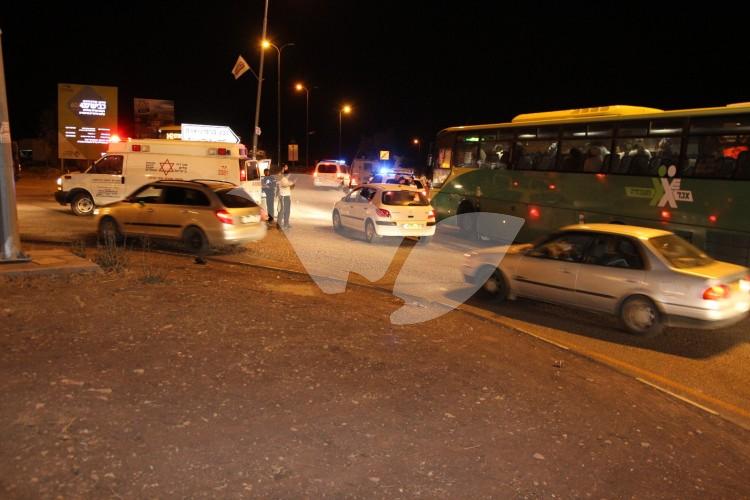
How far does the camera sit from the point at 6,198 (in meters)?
9.22

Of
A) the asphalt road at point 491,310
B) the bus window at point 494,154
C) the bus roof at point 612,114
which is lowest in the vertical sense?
the asphalt road at point 491,310

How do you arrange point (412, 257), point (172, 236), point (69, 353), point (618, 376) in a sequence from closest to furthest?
point (69, 353), point (618, 376), point (172, 236), point (412, 257)

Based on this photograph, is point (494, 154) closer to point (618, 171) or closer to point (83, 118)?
point (618, 171)

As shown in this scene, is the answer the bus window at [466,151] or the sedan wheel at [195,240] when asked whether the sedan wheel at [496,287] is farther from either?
the bus window at [466,151]

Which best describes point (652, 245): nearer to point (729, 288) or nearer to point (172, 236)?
point (729, 288)

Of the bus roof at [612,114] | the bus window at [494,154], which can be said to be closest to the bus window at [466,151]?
the bus window at [494,154]

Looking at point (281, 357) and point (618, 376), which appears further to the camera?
point (618, 376)

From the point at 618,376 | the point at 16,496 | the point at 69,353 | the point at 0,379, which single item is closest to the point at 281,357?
the point at 69,353

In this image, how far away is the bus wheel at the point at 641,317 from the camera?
786 cm

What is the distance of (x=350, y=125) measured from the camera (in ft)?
325

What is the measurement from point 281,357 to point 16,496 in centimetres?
277

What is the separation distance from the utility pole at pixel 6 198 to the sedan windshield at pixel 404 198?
8.26 metres

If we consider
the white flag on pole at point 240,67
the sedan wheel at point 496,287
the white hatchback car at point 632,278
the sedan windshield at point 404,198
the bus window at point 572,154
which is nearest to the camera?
the white hatchback car at point 632,278

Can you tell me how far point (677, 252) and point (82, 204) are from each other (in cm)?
1635
